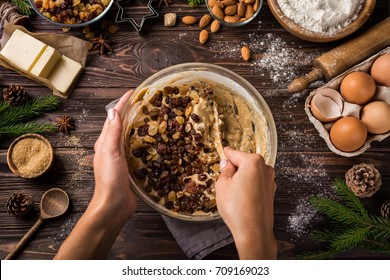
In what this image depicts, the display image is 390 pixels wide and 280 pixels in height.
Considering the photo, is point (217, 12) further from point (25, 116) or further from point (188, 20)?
point (25, 116)

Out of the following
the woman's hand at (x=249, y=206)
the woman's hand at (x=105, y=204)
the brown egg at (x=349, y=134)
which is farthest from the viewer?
the brown egg at (x=349, y=134)

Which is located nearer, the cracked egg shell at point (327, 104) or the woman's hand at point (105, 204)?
the woman's hand at point (105, 204)

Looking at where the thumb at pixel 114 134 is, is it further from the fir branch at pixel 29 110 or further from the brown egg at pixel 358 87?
the brown egg at pixel 358 87

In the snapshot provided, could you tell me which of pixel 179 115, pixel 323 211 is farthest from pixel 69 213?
pixel 323 211

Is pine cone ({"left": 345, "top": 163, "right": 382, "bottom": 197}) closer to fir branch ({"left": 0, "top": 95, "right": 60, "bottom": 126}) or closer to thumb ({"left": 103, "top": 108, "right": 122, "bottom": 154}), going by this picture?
thumb ({"left": 103, "top": 108, "right": 122, "bottom": 154})

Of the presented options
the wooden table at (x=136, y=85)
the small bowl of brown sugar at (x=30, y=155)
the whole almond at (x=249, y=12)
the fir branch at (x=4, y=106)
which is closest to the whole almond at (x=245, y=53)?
the wooden table at (x=136, y=85)

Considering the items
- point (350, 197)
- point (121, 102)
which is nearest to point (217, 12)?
point (121, 102)

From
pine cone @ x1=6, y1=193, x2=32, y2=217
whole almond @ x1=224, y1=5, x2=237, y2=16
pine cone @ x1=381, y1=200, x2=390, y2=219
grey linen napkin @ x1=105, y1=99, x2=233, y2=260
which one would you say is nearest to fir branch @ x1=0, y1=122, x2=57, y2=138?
pine cone @ x1=6, y1=193, x2=32, y2=217
